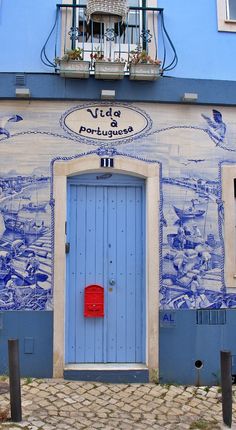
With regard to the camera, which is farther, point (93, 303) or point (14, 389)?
point (93, 303)

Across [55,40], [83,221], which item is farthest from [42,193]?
[55,40]

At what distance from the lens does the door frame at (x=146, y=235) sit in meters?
5.89

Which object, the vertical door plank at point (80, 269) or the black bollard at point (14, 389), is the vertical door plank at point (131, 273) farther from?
the black bollard at point (14, 389)

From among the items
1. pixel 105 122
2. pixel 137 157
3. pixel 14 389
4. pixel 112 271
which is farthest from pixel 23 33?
pixel 14 389

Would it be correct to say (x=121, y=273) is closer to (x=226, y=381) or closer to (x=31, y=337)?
(x=31, y=337)

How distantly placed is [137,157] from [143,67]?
1.25 metres

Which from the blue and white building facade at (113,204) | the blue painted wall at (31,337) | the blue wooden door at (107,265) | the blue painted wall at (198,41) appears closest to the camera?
the blue painted wall at (31,337)

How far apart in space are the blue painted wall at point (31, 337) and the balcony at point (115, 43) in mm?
3393

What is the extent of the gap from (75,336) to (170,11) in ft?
16.3

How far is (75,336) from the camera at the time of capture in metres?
6.08

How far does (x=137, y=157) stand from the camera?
245 inches

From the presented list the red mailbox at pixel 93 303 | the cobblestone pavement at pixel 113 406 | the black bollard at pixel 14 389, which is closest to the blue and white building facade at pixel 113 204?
the red mailbox at pixel 93 303

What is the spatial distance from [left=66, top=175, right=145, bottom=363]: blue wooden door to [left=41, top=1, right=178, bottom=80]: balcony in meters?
1.51

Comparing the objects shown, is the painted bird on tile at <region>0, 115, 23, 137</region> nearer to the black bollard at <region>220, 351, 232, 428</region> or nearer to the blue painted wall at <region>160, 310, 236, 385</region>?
the blue painted wall at <region>160, 310, 236, 385</region>
